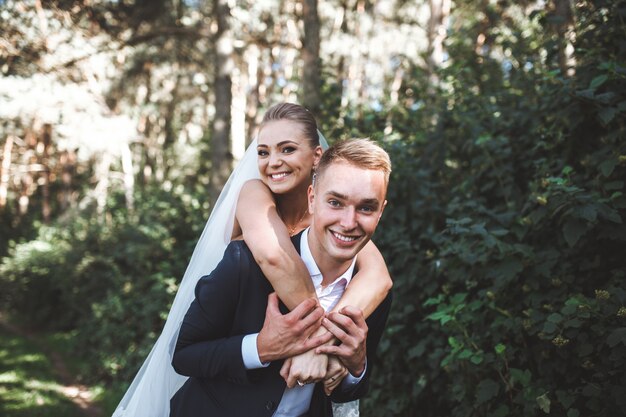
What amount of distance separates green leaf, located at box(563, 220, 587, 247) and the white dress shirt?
4.91 ft

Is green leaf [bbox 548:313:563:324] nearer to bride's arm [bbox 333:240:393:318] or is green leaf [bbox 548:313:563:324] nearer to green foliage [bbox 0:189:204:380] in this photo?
bride's arm [bbox 333:240:393:318]

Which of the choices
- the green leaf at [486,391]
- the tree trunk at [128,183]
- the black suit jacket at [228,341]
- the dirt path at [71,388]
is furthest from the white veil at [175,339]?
the tree trunk at [128,183]

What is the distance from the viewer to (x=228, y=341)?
181 centimetres

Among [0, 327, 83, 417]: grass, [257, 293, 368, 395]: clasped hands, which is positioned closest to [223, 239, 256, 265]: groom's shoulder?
[257, 293, 368, 395]: clasped hands

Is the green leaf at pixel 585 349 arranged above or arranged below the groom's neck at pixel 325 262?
below

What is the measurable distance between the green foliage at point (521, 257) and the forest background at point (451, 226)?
2 cm

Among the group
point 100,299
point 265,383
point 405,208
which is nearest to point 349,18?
point 100,299

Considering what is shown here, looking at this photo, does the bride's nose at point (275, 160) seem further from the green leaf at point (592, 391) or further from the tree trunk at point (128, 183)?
the tree trunk at point (128, 183)

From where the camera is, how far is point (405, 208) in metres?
4.55

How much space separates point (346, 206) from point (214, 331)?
701 millimetres

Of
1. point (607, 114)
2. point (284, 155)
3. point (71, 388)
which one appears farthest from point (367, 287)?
point (71, 388)

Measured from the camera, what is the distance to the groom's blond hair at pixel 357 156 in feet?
6.00

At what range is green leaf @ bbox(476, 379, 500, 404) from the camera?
292 cm

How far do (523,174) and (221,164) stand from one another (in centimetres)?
620
